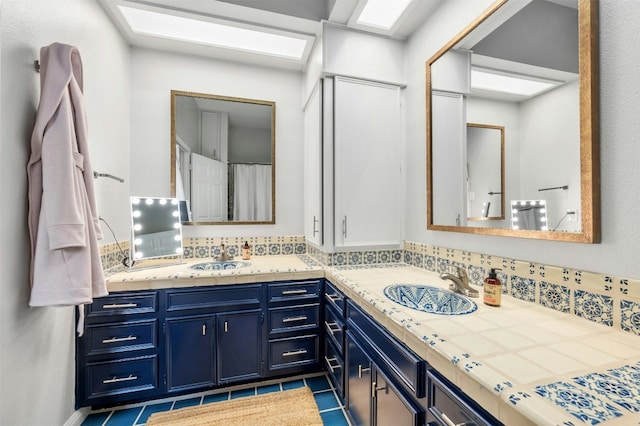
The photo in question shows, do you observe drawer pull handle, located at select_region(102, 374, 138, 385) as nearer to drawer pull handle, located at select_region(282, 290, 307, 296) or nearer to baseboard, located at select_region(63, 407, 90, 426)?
baseboard, located at select_region(63, 407, 90, 426)

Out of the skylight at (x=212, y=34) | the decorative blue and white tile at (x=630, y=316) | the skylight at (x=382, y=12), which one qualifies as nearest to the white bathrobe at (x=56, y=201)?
the skylight at (x=212, y=34)

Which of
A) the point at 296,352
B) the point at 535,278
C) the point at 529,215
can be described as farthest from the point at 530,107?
the point at 296,352

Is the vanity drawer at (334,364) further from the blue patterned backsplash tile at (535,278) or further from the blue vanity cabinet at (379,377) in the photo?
the blue patterned backsplash tile at (535,278)

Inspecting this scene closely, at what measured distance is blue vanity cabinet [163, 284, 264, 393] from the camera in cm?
178

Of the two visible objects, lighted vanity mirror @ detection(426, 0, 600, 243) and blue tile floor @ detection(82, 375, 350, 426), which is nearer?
lighted vanity mirror @ detection(426, 0, 600, 243)

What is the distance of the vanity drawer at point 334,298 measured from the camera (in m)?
1.64

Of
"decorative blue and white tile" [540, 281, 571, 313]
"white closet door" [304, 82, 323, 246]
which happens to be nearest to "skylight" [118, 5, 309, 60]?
"white closet door" [304, 82, 323, 246]

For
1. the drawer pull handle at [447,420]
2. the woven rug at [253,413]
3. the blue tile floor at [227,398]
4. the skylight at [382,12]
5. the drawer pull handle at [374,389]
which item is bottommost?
the blue tile floor at [227,398]

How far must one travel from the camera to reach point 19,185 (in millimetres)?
1238

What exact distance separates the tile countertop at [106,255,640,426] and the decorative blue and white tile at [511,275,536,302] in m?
0.04

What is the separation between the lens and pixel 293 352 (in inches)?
77.6

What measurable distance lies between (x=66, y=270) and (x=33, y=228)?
243 mm

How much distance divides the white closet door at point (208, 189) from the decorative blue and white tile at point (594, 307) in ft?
7.92

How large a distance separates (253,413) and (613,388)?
174 cm
